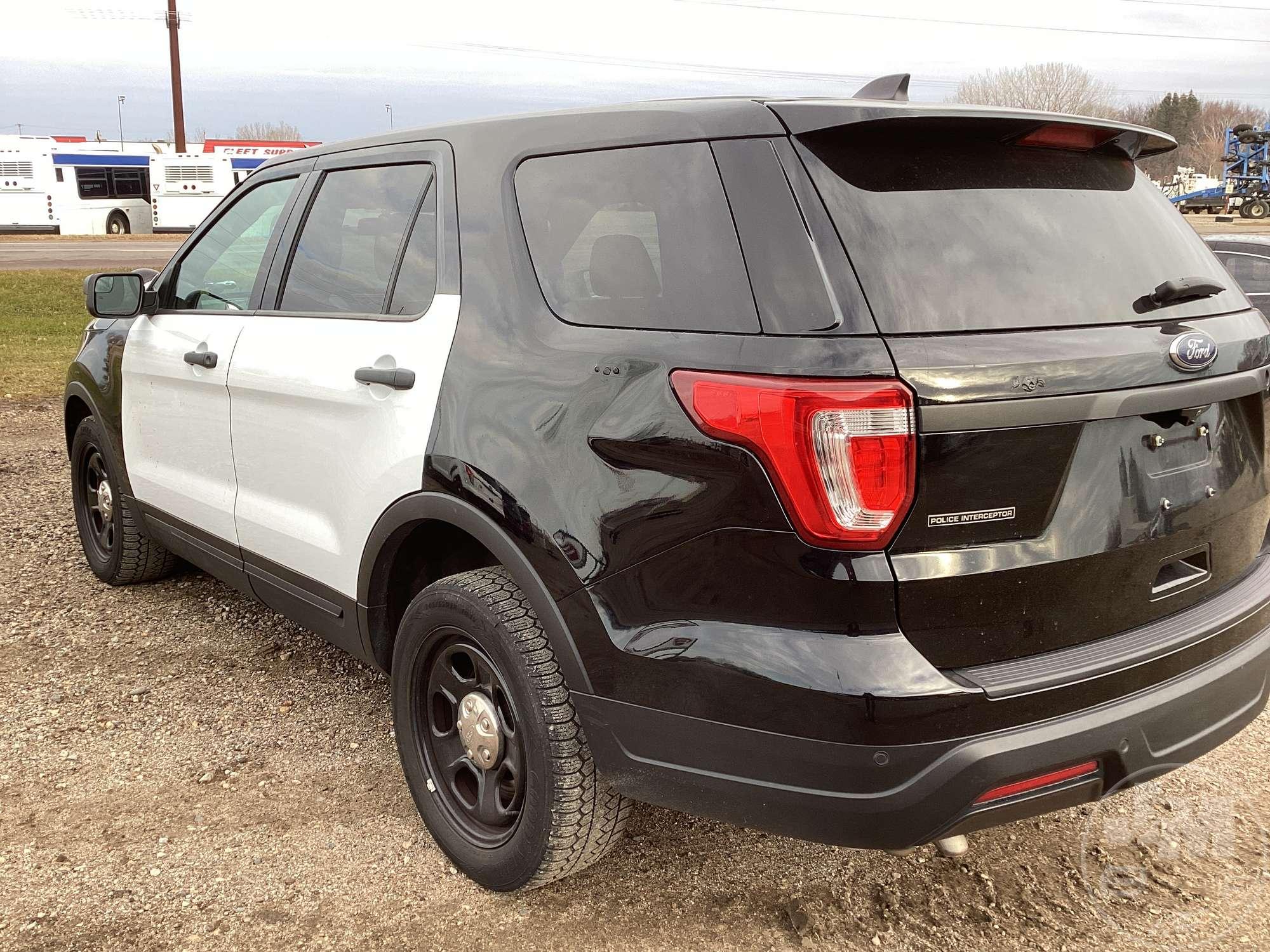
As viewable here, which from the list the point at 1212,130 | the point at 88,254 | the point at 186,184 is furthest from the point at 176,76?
the point at 1212,130

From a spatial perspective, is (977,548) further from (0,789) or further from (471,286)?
(0,789)

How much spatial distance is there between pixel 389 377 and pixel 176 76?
35134mm

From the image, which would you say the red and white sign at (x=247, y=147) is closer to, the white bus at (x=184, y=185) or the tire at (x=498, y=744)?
the white bus at (x=184, y=185)

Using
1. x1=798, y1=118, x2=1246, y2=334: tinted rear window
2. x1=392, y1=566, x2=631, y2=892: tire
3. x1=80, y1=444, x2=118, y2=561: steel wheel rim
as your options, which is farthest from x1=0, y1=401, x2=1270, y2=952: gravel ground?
x1=798, y1=118, x2=1246, y2=334: tinted rear window

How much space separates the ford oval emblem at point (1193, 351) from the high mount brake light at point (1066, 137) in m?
0.49

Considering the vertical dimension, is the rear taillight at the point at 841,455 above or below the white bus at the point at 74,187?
above

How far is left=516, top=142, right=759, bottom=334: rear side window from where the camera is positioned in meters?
2.21

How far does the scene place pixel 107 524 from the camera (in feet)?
16.5

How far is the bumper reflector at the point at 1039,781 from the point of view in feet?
6.90

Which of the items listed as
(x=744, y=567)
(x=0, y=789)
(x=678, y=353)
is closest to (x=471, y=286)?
(x=678, y=353)

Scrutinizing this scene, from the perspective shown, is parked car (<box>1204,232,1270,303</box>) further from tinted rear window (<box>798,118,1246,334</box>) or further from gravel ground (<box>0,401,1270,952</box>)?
tinted rear window (<box>798,118,1246,334</box>)

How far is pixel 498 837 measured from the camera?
2.76m

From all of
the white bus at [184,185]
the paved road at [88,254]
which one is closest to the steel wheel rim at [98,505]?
the paved road at [88,254]

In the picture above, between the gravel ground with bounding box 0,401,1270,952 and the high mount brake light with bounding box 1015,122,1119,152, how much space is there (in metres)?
1.82
